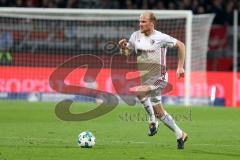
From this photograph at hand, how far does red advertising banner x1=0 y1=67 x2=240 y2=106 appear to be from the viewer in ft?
77.7

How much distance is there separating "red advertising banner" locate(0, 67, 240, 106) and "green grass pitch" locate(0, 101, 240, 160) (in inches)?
79.5

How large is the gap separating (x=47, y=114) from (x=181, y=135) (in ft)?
25.7

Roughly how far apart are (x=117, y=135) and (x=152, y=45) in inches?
98.8

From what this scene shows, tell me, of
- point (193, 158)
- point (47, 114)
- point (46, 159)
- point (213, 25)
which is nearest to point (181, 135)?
point (193, 158)

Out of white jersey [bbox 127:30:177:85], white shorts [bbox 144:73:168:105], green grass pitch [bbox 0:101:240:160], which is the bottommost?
green grass pitch [bbox 0:101:240:160]

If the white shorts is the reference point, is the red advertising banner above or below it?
below

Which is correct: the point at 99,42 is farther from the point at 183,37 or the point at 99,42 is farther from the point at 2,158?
the point at 2,158

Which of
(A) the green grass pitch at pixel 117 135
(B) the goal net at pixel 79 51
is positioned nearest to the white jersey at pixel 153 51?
(A) the green grass pitch at pixel 117 135

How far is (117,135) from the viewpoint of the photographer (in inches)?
560

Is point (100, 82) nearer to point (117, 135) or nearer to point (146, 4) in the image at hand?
point (146, 4)

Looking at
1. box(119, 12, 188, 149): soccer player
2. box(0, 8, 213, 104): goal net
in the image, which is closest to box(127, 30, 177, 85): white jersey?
box(119, 12, 188, 149): soccer player

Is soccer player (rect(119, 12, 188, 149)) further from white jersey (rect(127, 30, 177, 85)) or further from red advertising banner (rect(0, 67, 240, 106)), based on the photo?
red advertising banner (rect(0, 67, 240, 106))

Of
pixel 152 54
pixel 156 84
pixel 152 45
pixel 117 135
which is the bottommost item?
pixel 117 135

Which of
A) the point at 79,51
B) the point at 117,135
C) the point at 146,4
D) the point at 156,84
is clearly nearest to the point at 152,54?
the point at 156,84
